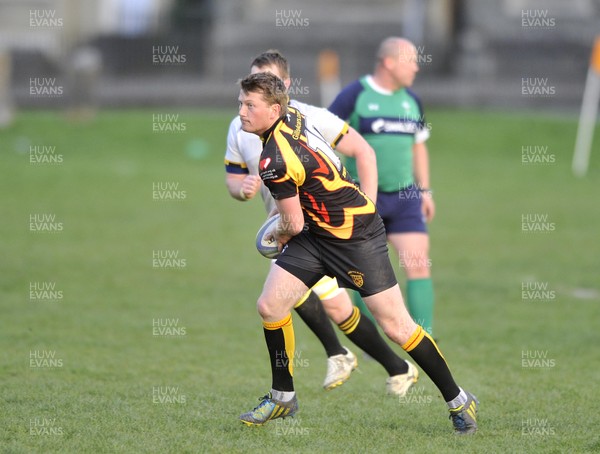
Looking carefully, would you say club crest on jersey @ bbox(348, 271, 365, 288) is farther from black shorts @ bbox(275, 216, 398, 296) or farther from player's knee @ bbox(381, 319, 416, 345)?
player's knee @ bbox(381, 319, 416, 345)

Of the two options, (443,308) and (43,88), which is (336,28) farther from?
(443,308)

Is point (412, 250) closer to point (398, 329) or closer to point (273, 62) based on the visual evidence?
point (398, 329)

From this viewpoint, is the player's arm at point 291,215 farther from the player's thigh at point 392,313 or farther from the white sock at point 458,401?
the white sock at point 458,401

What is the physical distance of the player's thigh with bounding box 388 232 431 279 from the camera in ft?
26.8

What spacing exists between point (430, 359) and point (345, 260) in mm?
783

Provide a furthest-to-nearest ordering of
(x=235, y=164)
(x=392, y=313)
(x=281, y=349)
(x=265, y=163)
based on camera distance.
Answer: (x=235, y=164) < (x=281, y=349) < (x=392, y=313) < (x=265, y=163)

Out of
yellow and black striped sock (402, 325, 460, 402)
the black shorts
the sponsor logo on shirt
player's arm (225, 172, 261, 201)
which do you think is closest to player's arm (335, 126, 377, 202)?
the black shorts

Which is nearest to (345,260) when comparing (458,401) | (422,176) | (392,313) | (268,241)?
(392,313)

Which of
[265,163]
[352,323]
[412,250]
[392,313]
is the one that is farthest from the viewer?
[412,250]

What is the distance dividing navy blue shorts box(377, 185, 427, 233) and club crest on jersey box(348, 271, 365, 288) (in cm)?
206

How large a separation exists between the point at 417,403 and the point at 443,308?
354cm

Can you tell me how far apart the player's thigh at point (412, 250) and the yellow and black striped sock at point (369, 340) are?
1192 millimetres

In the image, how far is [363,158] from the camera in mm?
6664

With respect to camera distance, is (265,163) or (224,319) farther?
(224,319)
